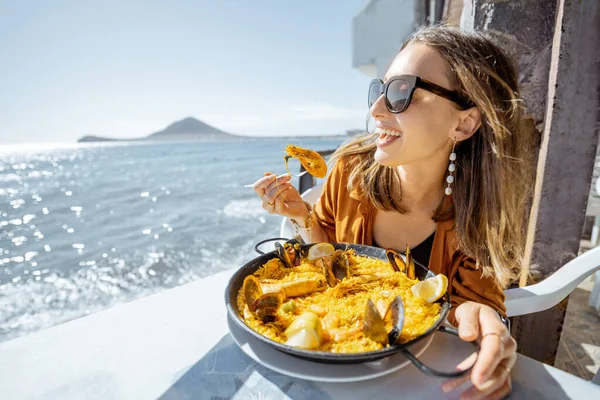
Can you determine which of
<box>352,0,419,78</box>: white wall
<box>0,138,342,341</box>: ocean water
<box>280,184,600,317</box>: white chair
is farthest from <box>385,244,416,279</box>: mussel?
<box>0,138,342,341</box>: ocean water

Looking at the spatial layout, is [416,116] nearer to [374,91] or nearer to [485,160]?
[374,91]

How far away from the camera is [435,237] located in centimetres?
170

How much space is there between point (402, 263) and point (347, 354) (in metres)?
0.59

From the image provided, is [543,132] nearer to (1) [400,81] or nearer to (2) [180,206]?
(1) [400,81]

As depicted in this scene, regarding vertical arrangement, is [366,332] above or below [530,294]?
above

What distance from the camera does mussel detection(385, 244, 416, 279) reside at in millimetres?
1224

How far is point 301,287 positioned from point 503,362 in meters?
0.61

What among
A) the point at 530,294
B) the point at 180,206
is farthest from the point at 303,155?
the point at 180,206

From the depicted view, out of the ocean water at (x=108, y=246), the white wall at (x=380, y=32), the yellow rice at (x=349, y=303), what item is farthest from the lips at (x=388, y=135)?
the ocean water at (x=108, y=246)

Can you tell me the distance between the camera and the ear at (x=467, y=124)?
5.19ft

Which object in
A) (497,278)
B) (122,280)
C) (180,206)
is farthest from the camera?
(180,206)

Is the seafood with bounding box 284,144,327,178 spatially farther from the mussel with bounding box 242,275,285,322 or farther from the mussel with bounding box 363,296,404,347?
the mussel with bounding box 363,296,404,347

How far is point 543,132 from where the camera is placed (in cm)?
211

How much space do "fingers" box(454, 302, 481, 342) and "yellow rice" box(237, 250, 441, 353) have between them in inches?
2.6
